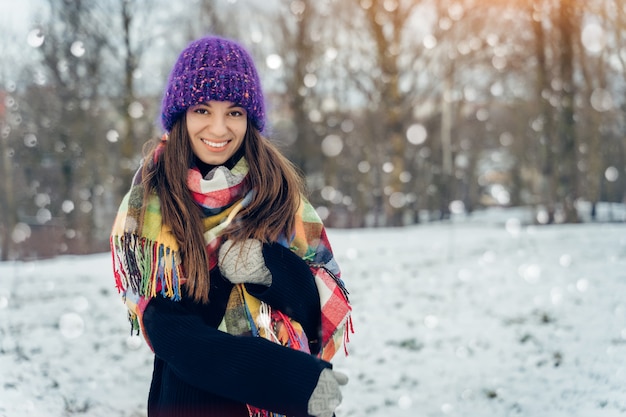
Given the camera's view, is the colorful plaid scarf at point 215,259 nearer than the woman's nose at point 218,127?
Yes

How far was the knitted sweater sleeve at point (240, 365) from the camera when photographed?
1.39 meters

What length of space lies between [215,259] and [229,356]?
1.10 ft

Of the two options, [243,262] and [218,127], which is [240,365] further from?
[218,127]

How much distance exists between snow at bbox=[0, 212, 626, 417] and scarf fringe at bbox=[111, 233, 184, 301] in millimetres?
2590

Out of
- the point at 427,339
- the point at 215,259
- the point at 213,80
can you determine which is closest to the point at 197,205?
the point at 215,259

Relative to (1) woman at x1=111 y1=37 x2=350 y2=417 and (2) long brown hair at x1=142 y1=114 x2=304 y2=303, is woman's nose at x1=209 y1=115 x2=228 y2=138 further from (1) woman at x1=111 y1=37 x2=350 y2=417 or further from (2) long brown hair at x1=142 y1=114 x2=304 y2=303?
(2) long brown hair at x1=142 y1=114 x2=304 y2=303

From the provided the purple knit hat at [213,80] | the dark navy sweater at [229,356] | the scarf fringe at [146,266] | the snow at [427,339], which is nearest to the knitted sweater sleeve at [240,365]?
the dark navy sweater at [229,356]

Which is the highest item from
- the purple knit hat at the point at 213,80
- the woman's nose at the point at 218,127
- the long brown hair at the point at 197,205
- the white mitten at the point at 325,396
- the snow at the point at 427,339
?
the purple knit hat at the point at 213,80

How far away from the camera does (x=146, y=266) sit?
1.58 metres

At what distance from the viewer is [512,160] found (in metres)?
35.8

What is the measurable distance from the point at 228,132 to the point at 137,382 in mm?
3703

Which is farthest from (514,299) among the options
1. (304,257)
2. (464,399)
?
(304,257)

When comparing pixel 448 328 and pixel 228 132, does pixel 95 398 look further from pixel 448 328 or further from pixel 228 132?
pixel 448 328

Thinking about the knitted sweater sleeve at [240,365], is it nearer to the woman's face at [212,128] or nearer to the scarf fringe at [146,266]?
the scarf fringe at [146,266]
